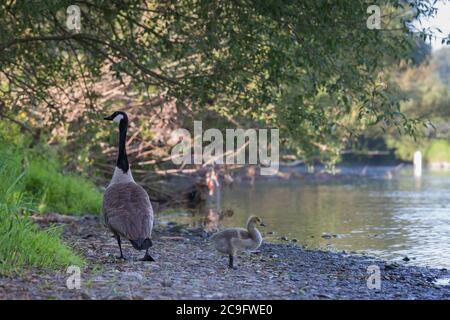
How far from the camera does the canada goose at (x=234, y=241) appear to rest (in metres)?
9.30

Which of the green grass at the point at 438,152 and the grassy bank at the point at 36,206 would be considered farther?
the green grass at the point at 438,152

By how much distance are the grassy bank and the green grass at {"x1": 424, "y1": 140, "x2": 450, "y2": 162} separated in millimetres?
33339

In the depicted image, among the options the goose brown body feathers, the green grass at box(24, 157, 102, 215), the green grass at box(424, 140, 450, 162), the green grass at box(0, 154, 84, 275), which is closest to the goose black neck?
the goose brown body feathers

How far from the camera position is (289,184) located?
32312 mm

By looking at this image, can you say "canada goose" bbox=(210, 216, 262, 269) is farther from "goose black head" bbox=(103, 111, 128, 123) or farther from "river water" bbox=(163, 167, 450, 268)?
"river water" bbox=(163, 167, 450, 268)

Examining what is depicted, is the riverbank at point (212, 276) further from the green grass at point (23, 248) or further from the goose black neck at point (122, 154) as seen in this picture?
the goose black neck at point (122, 154)

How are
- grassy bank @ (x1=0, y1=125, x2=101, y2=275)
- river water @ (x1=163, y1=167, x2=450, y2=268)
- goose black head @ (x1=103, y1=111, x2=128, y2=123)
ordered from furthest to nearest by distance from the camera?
river water @ (x1=163, y1=167, x2=450, y2=268) → goose black head @ (x1=103, y1=111, x2=128, y2=123) → grassy bank @ (x1=0, y1=125, x2=101, y2=275)

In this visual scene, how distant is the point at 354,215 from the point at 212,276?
1140 cm

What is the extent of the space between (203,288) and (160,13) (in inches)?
267

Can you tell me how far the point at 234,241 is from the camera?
931cm

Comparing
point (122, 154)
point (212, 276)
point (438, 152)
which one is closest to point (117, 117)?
point (122, 154)

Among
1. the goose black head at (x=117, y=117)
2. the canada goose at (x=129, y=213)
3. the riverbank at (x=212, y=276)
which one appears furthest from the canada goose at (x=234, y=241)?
the goose black head at (x=117, y=117)

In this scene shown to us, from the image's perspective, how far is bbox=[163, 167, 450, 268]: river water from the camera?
45.2ft

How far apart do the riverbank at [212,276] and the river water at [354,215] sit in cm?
139
